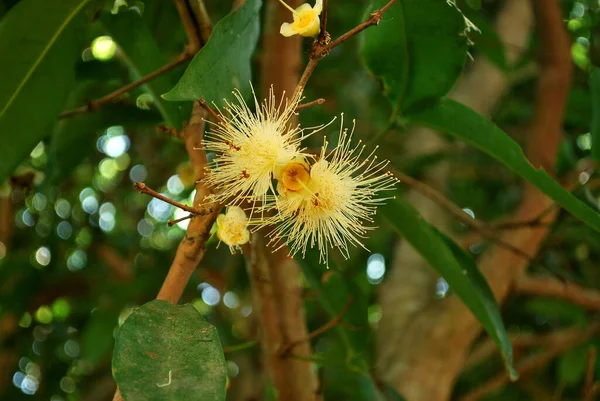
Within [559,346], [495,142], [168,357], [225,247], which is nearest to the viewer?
[168,357]

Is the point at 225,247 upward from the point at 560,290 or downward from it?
downward

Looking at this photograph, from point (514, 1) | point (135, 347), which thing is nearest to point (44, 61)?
point (135, 347)

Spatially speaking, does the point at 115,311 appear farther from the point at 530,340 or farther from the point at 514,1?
the point at 514,1

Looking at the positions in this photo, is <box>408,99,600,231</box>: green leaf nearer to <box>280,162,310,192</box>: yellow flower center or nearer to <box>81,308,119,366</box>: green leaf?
<box>280,162,310,192</box>: yellow flower center

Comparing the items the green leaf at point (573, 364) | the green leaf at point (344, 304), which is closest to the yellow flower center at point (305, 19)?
the green leaf at point (344, 304)

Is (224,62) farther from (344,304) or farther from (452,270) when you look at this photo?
(344,304)

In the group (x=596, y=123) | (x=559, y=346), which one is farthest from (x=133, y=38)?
(x=559, y=346)
